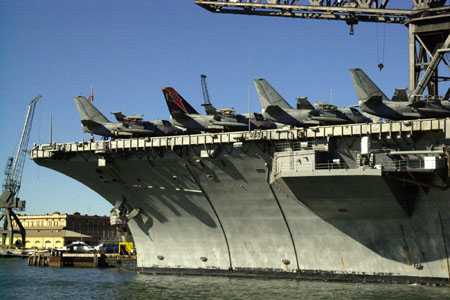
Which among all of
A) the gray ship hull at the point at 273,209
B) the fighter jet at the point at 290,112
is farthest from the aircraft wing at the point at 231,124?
the gray ship hull at the point at 273,209

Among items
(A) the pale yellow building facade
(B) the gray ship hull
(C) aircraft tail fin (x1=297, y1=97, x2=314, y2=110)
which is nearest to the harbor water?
(B) the gray ship hull

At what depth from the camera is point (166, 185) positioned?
30547 mm

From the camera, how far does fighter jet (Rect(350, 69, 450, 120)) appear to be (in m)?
27.6

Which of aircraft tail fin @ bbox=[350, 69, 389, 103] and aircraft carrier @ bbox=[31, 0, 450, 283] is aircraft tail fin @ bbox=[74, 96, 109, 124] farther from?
aircraft tail fin @ bbox=[350, 69, 389, 103]

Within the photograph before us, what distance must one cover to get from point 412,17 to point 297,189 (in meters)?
10.1

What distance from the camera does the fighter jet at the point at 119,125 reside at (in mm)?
33281

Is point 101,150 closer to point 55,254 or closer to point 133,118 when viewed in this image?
point 133,118

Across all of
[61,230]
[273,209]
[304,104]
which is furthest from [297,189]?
[61,230]

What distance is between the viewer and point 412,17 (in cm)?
3064

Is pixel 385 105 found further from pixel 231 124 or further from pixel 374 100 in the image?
pixel 231 124

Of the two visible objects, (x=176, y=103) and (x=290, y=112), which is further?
(x=176, y=103)

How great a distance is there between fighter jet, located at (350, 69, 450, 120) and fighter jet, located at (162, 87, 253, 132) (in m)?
6.05

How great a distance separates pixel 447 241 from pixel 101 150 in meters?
14.4

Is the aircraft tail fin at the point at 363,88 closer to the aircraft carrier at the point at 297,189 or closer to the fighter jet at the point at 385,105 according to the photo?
the fighter jet at the point at 385,105
